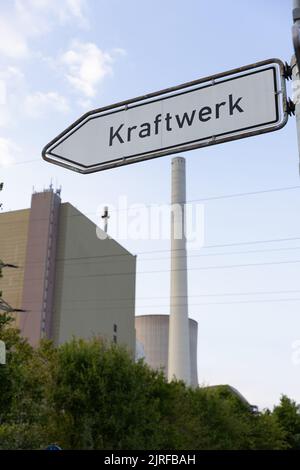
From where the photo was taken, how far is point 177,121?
10.3 feet

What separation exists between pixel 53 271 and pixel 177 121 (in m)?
73.3

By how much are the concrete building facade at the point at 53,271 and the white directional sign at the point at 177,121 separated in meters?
68.3

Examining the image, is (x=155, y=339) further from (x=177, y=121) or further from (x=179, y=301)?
(x=177, y=121)

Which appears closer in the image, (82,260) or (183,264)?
(183,264)

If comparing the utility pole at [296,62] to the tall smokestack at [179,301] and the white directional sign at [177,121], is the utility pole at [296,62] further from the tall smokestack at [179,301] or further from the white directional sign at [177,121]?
the tall smokestack at [179,301]

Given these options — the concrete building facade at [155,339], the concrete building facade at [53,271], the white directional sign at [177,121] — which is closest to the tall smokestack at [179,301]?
the concrete building facade at [53,271]

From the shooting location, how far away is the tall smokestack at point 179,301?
2840 inches

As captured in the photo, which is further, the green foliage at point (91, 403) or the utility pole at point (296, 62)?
the green foliage at point (91, 403)

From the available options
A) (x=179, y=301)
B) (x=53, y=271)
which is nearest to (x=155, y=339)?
(x=179, y=301)

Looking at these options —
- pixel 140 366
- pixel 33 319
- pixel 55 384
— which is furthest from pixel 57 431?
pixel 33 319

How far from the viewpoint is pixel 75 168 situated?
3.35 m

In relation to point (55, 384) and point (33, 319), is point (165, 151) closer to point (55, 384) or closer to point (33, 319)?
point (55, 384)

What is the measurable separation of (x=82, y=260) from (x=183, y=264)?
16.3 meters
